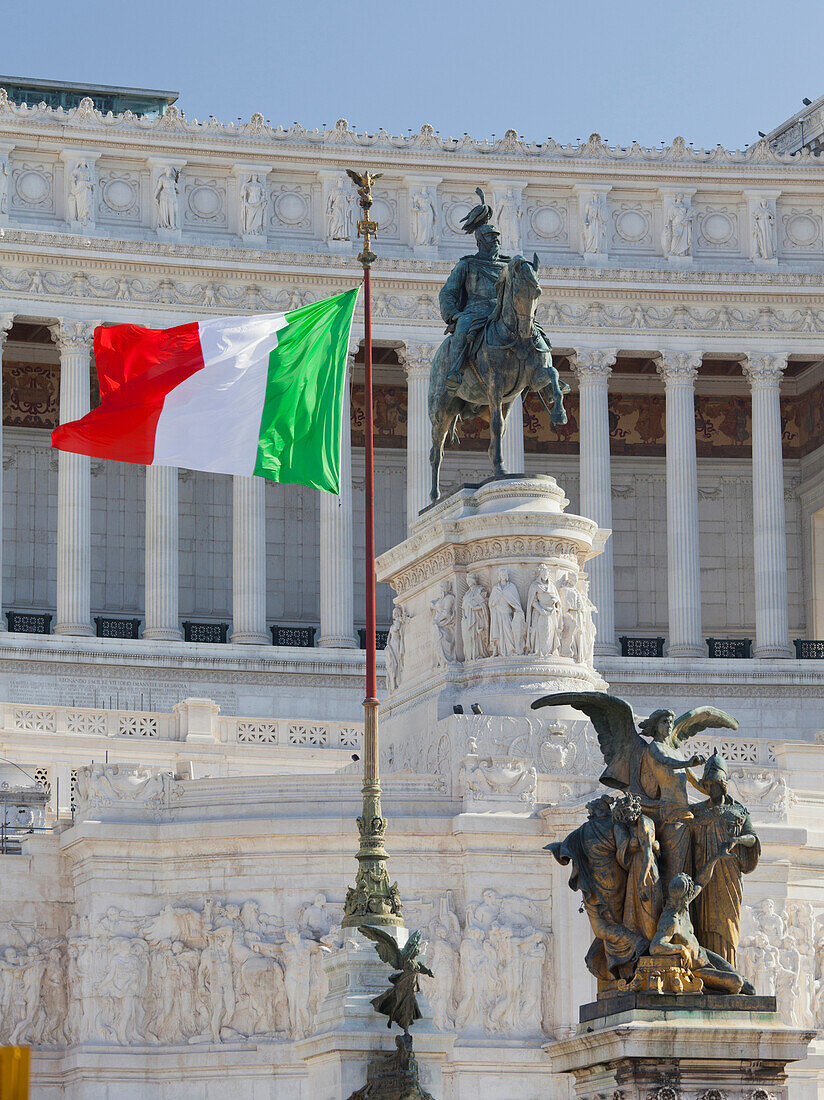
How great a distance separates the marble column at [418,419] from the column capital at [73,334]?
30.2ft

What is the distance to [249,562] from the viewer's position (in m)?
65.6

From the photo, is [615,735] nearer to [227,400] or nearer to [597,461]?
[227,400]

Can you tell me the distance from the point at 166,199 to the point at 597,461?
1459 cm

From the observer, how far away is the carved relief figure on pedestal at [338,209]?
6856cm

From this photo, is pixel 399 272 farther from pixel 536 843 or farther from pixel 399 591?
pixel 536 843

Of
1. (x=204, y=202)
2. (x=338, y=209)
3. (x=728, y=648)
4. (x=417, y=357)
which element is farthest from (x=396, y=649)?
(x=204, y=202)

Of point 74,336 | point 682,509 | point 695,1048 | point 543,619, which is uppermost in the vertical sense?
point 74,336

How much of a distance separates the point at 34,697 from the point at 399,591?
20.1 metres

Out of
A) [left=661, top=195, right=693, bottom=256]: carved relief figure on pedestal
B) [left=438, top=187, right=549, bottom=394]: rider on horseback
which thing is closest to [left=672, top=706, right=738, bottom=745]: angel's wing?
[left=438, top=187, right=549, bottom=394]: rider on horseback

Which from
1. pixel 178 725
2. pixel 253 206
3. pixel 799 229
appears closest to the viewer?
pixel 178 725

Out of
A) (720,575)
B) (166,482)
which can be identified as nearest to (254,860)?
(166,482)

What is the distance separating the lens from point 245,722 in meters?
49.0

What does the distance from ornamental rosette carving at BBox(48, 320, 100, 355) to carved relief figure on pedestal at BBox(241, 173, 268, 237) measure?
18.7ft

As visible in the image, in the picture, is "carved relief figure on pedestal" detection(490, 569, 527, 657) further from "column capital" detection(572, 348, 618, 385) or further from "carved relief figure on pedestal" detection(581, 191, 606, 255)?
"carved relief figure on pedestal" detection(581, 191, 606, 255)
